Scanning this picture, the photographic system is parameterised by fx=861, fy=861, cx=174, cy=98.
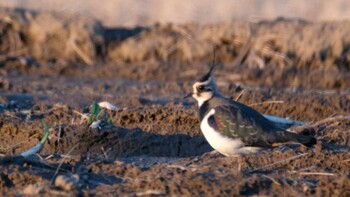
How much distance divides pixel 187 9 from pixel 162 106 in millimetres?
7992

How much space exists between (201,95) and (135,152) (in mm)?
1071

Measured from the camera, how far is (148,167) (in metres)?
6.90

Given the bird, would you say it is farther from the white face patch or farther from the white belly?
the white face patch

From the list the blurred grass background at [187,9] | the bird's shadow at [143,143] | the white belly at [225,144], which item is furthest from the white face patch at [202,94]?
the blurred grass background at [187,9]

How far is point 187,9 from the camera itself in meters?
17.3

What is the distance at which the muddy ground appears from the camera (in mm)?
6488

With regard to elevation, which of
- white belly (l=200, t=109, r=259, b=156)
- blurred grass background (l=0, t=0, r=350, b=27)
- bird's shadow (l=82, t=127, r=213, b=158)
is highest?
blurred grass background (l=0, t=0, r=350, b=27)

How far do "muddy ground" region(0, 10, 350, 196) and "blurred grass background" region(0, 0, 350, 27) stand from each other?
42.4 inches

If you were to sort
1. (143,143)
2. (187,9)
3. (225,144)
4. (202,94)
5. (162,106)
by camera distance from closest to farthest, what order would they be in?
(225,144)
(202,94)
(143,143)
(162,106)
(187,9)

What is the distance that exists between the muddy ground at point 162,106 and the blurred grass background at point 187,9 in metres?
1.08

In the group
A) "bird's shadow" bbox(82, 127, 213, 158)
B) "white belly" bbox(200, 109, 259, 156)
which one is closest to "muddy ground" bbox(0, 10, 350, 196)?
"bird's shadow" bbox(82, 127, 213, 158)

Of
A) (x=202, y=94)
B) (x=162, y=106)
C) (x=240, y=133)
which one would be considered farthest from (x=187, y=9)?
(x=240, y=133)

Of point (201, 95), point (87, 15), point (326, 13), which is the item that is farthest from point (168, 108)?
point (326, 13)

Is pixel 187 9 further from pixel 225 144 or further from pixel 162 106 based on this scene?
pixel 225 144
